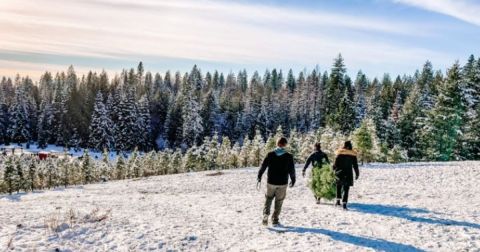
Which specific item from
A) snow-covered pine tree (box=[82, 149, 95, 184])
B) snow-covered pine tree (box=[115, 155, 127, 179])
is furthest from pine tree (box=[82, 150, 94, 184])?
snow-covered pine tree (box=[115, 155, 127, 179])

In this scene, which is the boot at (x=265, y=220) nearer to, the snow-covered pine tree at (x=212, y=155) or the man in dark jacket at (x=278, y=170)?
the man in dark jacket at (x=278, y=170)

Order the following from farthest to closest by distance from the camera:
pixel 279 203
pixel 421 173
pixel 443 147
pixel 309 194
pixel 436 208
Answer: pixel 443 147 < pixel 421 173 < pixel 309 194 < pixel 436 208 < pixel 279 203

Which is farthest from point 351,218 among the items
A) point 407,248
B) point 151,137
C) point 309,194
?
point 151,137

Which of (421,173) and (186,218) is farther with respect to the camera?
(421,173)

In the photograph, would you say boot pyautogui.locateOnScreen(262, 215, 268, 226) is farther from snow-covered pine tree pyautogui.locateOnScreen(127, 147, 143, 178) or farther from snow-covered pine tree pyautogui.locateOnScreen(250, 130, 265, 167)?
snow-covered pine tree pyautogui.locateOnScreen(127, 147, 143, 178)

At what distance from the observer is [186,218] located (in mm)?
14664

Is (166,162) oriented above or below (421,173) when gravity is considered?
below

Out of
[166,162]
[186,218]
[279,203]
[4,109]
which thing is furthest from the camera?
[4,109]

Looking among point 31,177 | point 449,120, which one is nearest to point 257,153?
point 449,120

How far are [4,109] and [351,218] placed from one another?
145148 millimetres

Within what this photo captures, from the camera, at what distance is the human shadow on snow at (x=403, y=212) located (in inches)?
555

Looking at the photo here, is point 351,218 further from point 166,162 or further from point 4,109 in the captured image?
point 4,109

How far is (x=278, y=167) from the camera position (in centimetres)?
1300

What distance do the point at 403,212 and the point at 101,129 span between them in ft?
350
